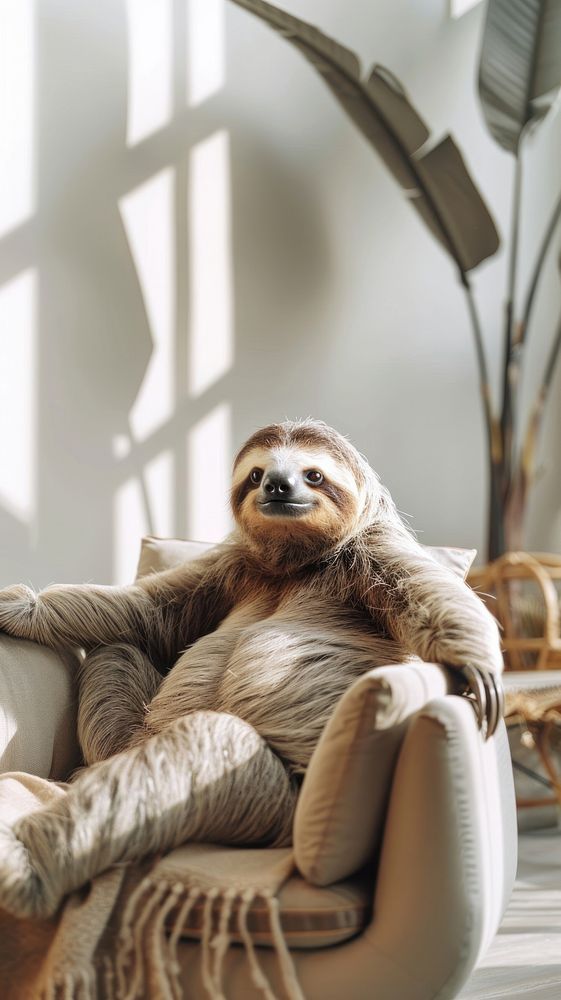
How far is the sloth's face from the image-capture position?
58.8 inches

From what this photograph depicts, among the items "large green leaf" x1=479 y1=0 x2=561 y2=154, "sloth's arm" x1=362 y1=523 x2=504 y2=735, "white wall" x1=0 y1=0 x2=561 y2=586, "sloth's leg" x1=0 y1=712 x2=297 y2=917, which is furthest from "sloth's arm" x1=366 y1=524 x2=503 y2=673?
"large green leaf" x1=479 y1=0 x2=561 y2=154

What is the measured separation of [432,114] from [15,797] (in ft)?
8.45

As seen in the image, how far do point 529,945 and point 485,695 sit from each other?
857 millimetres

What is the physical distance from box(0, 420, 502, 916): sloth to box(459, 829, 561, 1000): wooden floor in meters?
0.62

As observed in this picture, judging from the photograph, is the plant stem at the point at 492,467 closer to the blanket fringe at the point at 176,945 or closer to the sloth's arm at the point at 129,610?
the sloth's arm at the point at 129,610

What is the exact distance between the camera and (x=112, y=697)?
5.08 feet

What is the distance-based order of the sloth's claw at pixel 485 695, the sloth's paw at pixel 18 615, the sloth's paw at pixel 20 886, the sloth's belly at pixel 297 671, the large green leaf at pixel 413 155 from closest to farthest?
the sloth's paw at pixel 20 886
the sloth's claw at pixel 485 695
the sloth's belly at pixel 297 671
the sloth's paw at pixel 18 615
the large green leaf at pixel 413 155

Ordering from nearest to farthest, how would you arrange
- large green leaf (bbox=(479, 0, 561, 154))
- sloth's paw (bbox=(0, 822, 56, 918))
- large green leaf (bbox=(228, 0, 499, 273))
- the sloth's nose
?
sloth's paw (bbox=(0, 822, 56, 918)) → the sloth's nose → large green leaf (bbox=(228, 0, 499, 273)) → large green leaf (bbox=(479, 0, 561, 154))

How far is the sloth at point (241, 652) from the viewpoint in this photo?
112 centimetres

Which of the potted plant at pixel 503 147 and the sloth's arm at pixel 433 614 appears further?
the potted plant at pixel 503 147

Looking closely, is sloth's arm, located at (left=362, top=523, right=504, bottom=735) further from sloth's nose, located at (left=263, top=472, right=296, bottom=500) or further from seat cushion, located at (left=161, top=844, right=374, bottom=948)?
seat cushion, located at (left=161, top=844, right=374, bottom=948)

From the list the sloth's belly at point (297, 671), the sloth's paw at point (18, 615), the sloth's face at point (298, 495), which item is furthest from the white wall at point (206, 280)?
the sloth's belly at point (297, 671)

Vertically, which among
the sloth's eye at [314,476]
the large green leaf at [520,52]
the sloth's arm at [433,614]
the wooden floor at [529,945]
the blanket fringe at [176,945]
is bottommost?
the wooden floor at [529,945]

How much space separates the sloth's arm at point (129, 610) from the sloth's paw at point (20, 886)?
0.54 meters
